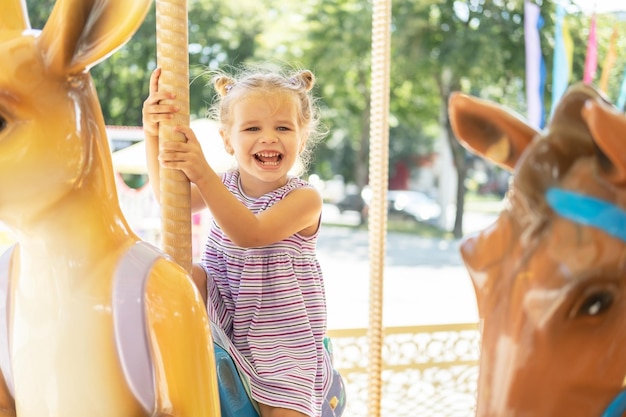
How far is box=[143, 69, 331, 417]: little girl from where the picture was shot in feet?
3.72

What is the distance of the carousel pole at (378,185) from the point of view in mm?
1638

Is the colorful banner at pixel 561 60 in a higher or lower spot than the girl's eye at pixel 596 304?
higher

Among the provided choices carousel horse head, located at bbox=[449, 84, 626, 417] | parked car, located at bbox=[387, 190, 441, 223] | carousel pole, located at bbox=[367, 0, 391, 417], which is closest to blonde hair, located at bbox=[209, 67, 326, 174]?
carousel pole, located at bbox=[367, 0, 391, 417]

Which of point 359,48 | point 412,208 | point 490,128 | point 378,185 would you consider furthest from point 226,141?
point 412,208

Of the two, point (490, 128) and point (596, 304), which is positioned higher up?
point (490, 128)

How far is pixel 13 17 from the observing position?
0.86 m

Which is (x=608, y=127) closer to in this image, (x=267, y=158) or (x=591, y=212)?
(x=591, y=212)

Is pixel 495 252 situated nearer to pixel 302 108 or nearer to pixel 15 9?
pixel 15 9

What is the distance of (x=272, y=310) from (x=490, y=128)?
65cm

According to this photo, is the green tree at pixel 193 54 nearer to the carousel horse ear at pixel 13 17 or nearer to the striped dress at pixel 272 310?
the striped dress at pixel 272 310

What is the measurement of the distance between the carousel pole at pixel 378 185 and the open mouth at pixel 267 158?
49cm

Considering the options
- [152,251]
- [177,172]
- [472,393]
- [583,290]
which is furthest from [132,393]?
[472,393]

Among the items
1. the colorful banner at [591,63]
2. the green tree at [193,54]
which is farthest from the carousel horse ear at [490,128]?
the green tree at [193,54]

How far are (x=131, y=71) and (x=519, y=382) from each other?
9.85 metres
